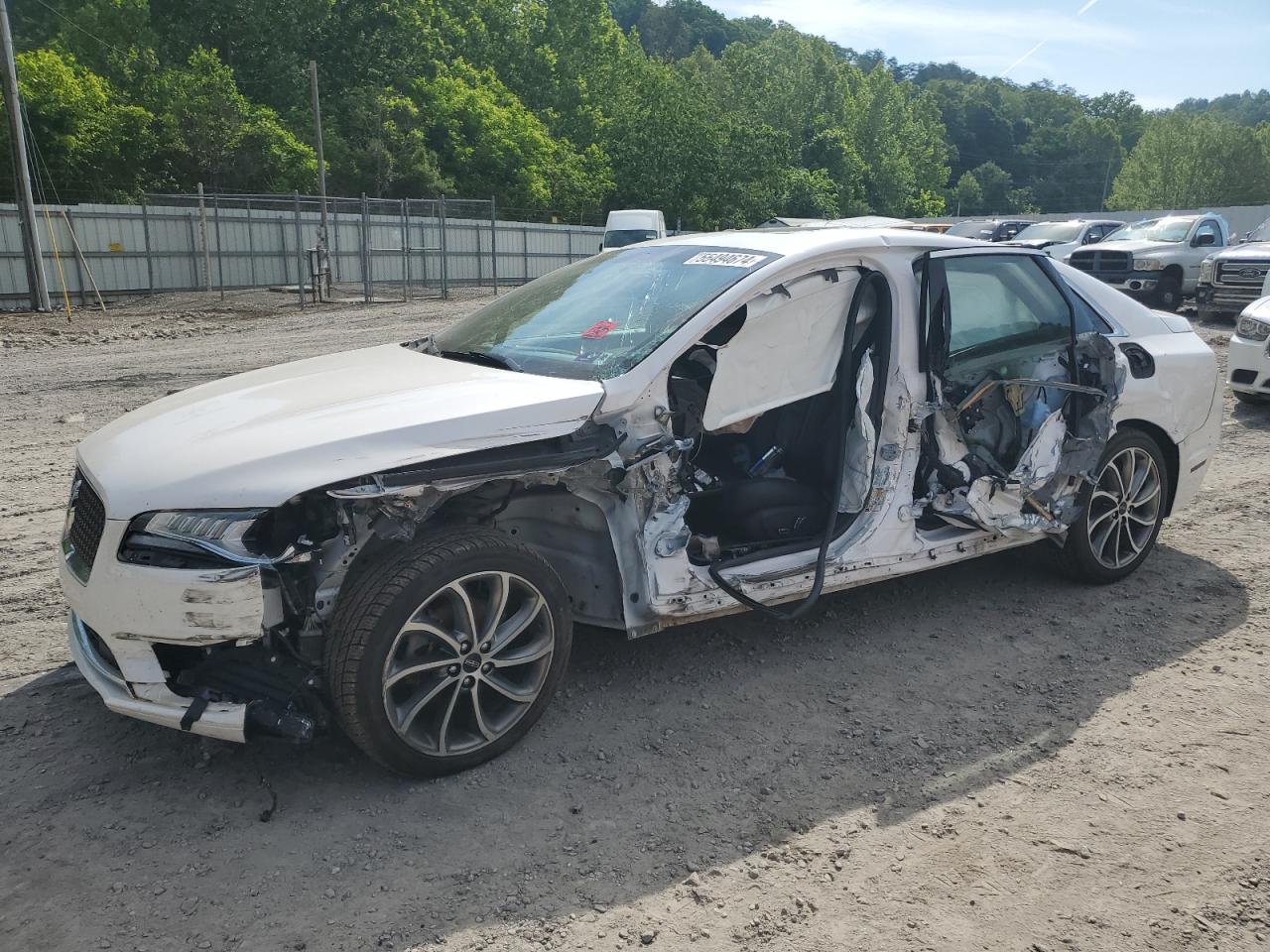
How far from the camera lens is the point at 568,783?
3281 millimetres

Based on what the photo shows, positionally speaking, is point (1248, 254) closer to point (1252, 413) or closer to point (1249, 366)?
point (1252, 413)

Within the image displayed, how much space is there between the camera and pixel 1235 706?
386 cm

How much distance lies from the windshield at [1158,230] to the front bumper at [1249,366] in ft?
37.3

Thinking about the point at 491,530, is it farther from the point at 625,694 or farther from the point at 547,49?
the point at 547,49

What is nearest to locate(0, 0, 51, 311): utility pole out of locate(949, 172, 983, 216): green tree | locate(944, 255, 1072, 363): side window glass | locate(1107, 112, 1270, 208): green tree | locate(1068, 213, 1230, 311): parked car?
locate(944, 255, 1072, 363): side window glass

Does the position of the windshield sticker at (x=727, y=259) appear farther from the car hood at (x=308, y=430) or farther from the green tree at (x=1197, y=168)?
the green tree at (x=1197, y=168)

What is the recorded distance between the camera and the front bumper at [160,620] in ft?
9.46

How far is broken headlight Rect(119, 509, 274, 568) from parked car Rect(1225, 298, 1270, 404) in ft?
31.5

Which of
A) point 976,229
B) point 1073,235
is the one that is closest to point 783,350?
point 1073,235

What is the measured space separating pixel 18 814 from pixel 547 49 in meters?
57.9

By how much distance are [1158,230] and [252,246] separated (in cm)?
2161

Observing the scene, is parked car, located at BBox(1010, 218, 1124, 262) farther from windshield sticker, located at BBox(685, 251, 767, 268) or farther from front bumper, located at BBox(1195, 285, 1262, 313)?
windshield sticker, located at BBox(685, 251, 767, 268)

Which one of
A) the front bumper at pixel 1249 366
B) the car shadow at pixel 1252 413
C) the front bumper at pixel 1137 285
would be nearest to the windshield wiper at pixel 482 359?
the car shadow at pixel 1252 413

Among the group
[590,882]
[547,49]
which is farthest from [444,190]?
[590,882]
